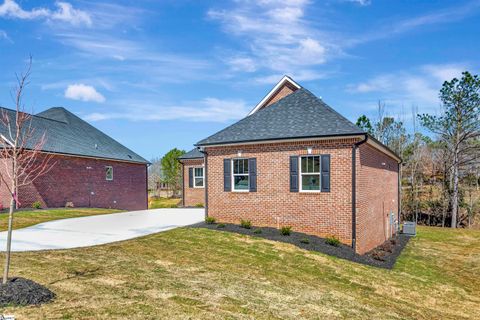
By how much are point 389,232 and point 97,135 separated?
2331 centimetres

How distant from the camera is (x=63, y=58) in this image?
14.5 meters

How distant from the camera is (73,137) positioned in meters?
23.9

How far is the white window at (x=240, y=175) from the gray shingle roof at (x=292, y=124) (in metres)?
0.97

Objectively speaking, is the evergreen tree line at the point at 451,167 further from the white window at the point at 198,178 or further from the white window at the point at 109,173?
the white window at the point at 109,173

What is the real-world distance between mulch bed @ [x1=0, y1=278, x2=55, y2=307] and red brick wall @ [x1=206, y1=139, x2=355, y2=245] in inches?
335

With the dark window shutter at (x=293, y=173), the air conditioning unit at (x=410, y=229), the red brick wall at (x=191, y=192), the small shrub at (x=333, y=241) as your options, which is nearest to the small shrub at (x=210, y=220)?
the dark window shutter at (x=293, y=173)

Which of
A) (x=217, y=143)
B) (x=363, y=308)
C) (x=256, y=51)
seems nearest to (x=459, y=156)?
(x=256, y=51)

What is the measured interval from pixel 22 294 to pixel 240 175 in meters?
9.21

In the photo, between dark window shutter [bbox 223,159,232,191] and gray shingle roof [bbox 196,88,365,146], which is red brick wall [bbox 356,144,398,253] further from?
dark window shutter [bbox 223,159,232,191]

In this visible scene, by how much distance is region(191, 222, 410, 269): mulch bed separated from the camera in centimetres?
1029

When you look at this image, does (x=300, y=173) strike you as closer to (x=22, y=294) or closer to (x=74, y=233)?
(x=74, y=233)

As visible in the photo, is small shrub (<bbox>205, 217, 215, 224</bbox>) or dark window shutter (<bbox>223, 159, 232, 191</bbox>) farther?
dark window shutter (<bbox>223, 159, 232, 191</bbox>)

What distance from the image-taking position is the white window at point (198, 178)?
25084 millimetres

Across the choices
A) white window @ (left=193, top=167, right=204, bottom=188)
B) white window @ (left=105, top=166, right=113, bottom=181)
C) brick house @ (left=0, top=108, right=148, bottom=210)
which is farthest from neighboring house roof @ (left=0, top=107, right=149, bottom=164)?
white window @ (left=193, top=167, right=204, bottom=188)
